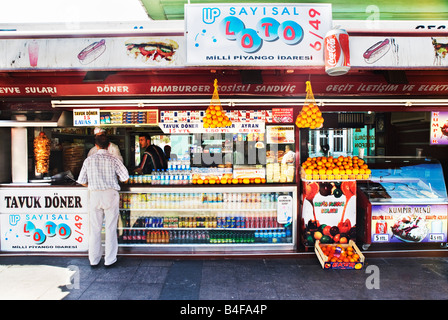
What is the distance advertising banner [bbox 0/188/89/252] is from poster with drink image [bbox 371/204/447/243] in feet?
19.3

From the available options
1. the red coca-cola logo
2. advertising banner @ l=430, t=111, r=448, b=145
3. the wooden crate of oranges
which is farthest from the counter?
advertising banner @ l=430, t=111, r=448, b=145

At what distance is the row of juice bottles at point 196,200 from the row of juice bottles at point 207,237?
519mm

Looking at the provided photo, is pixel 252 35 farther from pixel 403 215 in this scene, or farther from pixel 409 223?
pixel 409 223

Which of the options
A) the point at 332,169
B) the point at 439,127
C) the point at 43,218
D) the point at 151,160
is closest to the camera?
the point at 332,169

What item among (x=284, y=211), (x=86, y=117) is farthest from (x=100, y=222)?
(x=284, y=211)

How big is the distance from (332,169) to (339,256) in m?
1.61

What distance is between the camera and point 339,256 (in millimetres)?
4793

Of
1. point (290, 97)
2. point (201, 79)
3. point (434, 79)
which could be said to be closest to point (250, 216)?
point (290, 97)

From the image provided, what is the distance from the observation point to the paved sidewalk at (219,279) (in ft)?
13.1

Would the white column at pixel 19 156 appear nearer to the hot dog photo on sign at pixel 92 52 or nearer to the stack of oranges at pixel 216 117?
the hot dog photo on sign at pixel 92 52

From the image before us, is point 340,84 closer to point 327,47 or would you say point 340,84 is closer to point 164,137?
point 327,47

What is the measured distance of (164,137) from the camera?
8922 mm
